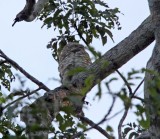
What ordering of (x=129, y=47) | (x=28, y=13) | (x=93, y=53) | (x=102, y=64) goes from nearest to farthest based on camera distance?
(x=93, y=53) < (x=102, y=64) < (x=129, y=47) < (x=28, y=13)

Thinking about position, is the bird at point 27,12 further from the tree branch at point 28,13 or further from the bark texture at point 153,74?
the bark texture at point 153,74

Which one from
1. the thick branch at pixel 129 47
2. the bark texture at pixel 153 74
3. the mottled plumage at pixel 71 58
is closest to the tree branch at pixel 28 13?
the mottled plumage at pixel 71 58

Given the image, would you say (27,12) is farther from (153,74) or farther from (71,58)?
(153,74)

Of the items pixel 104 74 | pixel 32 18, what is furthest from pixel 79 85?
pixel 32 18

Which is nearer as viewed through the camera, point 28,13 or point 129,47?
point 129,47

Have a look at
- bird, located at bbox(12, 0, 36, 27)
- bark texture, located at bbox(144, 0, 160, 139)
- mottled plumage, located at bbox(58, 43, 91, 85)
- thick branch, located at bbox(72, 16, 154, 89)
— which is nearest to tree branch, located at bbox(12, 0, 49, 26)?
bird, located at bbox(12, 0, 36, 27)

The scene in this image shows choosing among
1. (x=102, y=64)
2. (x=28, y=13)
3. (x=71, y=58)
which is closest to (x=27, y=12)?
(x=28, y=13)

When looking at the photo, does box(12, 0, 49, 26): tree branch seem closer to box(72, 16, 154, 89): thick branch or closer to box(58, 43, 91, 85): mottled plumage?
box(58, 43, 91, 85): mottled plumage

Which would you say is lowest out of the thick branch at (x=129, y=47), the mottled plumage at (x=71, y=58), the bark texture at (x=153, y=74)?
the bark texture at (x=153, y=74)

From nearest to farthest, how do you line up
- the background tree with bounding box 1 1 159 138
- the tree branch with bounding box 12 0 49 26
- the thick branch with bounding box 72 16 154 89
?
the background tree with bounding box 1 1 159 138 → the thick branch with bounding box 72 16 154 89 → the tree branch with bounding box 12 0 49 26

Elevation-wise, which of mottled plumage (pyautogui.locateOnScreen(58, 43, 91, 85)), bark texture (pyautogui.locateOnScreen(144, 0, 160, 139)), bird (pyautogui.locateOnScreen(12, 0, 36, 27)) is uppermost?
bird (pyautogui.locateOnScreen(12, 0, 36, 27))

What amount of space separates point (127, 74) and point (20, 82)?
0.31m

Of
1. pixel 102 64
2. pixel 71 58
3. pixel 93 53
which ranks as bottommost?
pixel 93 53

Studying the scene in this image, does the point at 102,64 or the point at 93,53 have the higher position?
the point at 102,64
